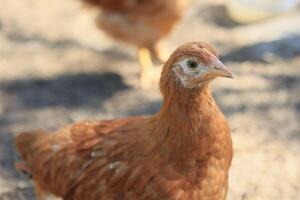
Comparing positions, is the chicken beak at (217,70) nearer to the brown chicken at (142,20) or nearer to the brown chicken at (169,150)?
the brown chicken at (169,150)

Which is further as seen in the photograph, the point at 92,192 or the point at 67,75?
the point at 67,75

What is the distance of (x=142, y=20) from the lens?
4.23m

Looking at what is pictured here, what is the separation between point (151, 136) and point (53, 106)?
1719 mm

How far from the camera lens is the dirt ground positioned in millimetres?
3750

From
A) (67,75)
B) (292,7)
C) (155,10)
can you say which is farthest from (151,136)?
(292,7)

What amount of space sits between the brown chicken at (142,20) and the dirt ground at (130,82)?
189 millimetres

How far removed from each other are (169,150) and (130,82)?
6.26ft

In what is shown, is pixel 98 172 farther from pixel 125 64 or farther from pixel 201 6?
pixel 201 6

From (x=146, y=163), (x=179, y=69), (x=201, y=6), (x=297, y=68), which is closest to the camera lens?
(x=179, y=69)

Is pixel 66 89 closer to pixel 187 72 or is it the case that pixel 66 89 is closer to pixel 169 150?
pixel 169 150

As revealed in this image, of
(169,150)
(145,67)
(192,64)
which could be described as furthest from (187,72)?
(145,67)

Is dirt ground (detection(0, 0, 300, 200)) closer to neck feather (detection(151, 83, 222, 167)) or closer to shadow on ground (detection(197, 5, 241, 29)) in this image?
shadow on ground (detection(197, 5, 241, 29))

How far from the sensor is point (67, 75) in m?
4.54

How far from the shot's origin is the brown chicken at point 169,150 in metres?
2.51
